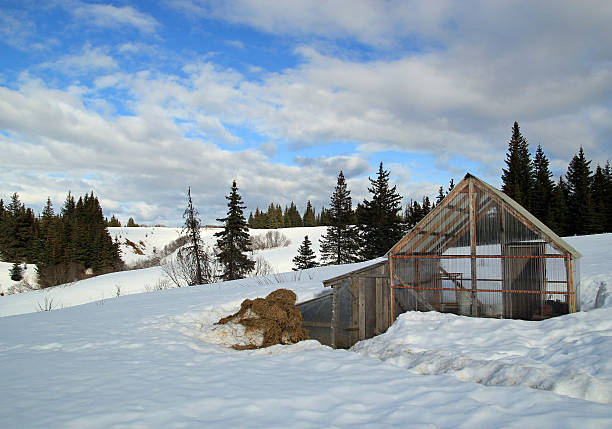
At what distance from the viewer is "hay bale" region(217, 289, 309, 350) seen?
1255cm

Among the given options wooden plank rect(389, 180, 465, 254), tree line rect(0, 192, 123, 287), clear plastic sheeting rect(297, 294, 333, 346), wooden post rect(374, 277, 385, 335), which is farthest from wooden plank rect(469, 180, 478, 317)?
tree line rect(0, 192, 123, 287)

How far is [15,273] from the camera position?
5425 centimetres

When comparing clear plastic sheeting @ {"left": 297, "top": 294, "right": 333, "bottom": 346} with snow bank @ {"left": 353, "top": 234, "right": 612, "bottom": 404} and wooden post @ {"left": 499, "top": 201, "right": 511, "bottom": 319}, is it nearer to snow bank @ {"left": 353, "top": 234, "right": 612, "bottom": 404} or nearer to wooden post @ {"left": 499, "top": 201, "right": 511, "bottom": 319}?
snow bank @ {"left": 353, "top": 234, "right": 612, "bottom": 404}

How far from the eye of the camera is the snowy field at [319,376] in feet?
20.4

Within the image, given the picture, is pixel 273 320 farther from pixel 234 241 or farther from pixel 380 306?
pixel 234 241

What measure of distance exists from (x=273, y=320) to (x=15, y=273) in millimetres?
57289

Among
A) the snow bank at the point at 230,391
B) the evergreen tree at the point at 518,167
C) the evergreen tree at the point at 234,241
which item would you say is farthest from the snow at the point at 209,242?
the snow bank at the point at 230,391

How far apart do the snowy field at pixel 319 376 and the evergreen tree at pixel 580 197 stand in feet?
124

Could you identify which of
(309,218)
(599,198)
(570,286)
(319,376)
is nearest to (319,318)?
(319,376)

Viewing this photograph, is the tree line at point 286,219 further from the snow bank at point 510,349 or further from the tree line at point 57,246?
the snow bank at point 510,349

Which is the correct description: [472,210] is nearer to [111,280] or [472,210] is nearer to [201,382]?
[201,382]

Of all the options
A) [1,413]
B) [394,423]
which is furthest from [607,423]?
[1,413]

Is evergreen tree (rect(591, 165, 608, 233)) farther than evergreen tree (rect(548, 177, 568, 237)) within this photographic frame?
No

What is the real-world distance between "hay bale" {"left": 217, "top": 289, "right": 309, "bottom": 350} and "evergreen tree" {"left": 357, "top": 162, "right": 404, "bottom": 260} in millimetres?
29634
